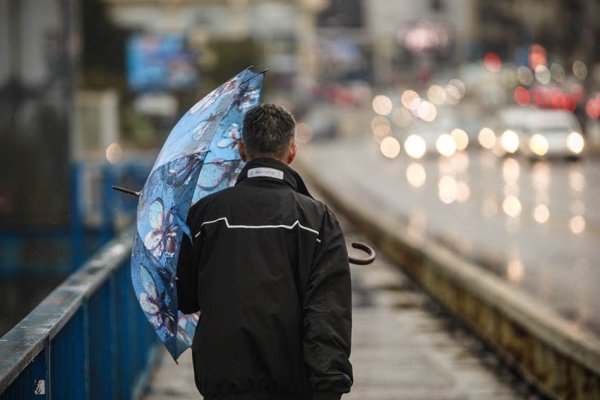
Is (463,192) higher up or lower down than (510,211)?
lower down

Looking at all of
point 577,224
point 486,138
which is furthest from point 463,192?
point 486,138

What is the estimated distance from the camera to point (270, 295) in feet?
14.9

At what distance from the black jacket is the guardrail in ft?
1.98

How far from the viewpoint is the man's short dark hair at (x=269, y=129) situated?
186 inches

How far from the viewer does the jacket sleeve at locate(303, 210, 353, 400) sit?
4480 millimetres

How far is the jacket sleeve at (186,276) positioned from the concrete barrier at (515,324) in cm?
348

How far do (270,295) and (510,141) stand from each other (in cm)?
4633

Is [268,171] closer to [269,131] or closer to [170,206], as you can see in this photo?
[269,131]

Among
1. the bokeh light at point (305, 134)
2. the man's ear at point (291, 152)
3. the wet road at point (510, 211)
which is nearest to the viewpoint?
the man's ear at point (291, 152)

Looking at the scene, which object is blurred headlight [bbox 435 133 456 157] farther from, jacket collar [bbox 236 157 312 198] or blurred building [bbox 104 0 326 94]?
jacket collar [bbox 236 157 312 198]

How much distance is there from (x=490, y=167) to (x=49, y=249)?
27.2 metres

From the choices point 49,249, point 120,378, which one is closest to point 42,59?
point 49,249

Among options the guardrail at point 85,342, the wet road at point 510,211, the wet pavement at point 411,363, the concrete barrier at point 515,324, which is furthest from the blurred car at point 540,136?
the guardrail at point 85,342

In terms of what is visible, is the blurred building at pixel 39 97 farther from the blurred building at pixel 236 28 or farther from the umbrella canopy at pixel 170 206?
the blurred building at pixel 236 28
